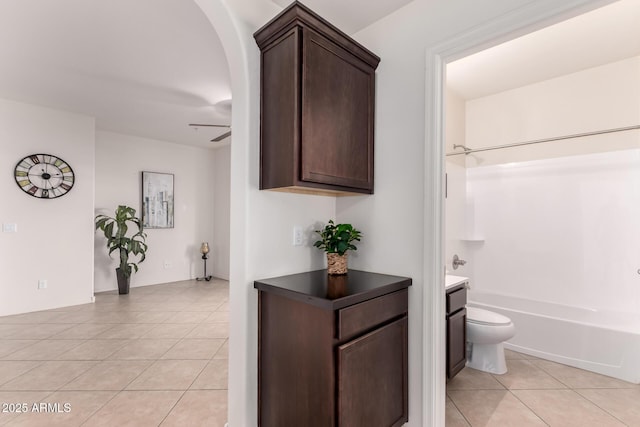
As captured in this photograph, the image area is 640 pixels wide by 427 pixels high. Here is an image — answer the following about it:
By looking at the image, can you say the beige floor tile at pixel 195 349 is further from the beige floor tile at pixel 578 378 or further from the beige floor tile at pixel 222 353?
the beige floor tile at pixel 578 378

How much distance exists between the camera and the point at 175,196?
5.77 m

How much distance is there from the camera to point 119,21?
2.24 meters

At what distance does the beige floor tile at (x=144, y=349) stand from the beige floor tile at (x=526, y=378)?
2868 millimetres

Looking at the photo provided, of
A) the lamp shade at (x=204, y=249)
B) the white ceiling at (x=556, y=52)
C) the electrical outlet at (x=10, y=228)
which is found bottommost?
the lamp shade at (x=204, y=249)

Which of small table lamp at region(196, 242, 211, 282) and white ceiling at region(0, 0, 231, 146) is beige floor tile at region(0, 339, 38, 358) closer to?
white ceiling at region(0, 0, 231, 146)

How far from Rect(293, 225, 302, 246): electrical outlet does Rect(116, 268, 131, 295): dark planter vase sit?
13.6 feet

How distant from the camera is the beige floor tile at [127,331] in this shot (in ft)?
10.3

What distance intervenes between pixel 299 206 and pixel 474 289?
8.67 ft

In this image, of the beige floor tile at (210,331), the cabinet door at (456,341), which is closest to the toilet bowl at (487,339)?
the cabinet door at (456,341)

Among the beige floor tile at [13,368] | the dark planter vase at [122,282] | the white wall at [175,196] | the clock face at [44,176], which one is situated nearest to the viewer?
the beige floor tile at [13,368]

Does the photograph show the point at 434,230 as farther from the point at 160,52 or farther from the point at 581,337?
the point at 160,52

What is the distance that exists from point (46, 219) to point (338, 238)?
4.28 meters

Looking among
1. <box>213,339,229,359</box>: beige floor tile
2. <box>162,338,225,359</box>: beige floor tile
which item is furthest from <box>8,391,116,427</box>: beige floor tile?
<box>213,339,229,359</box>: beige floor tile

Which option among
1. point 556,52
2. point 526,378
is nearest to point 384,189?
point 526,378
